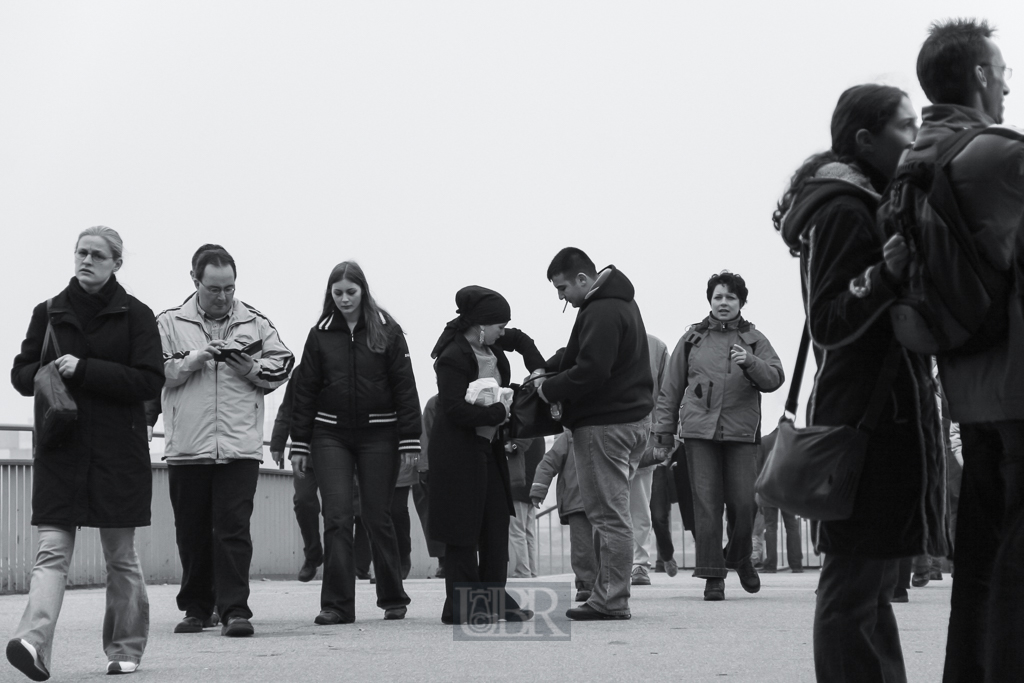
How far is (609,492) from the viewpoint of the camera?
319 inches

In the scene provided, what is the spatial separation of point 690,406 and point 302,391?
300 cm

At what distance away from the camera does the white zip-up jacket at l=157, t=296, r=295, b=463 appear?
8172 millimetres

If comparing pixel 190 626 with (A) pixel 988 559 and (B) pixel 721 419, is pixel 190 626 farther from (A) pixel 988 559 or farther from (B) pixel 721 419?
(A) pixel 988 559

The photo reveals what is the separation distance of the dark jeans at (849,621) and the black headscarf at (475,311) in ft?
16.4

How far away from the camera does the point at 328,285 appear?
8.84 meters

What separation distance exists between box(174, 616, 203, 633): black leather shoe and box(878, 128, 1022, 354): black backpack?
5529mm

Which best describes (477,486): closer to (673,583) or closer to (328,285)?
(328,285)

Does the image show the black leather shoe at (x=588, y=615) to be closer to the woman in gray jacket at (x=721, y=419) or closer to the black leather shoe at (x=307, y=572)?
the woman in gray jacket at (x=721, y=419)

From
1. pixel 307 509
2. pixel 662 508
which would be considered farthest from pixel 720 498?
pixel 662 508

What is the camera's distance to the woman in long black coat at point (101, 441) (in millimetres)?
5980

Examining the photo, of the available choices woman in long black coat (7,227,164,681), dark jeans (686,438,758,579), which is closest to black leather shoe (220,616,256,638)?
woman in long black coat (7,227,164,681)

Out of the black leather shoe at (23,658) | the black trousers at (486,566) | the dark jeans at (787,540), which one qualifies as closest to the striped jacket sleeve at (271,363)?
the black trousers at (486,566)

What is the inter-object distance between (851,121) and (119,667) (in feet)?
12.4

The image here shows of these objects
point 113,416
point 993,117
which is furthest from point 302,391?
point 993,117
